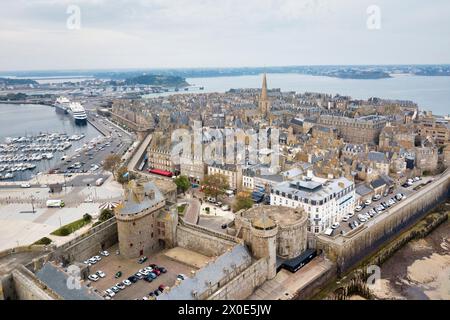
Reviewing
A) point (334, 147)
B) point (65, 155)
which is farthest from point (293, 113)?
point (65, 155)

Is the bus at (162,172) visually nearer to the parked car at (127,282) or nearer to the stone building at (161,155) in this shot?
the stone building at (161,155)

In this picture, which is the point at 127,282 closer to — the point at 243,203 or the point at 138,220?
the point at 138,220

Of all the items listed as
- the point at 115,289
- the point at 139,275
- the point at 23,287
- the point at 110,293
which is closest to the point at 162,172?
the point at 139,275

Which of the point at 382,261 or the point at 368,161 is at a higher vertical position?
the point at 368,161

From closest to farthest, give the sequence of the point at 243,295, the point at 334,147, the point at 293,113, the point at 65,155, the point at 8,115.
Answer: the point at 243,295
the point at 334,147
the point at 65,155
the point at 293,113
the point at 8,115
